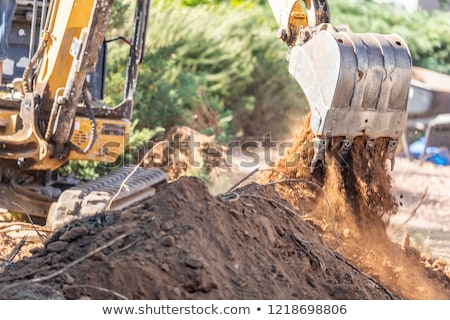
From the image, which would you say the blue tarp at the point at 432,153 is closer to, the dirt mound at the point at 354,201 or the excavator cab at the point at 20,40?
the excavator cab at the point at 20,40

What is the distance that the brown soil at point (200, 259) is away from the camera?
5.02 meters

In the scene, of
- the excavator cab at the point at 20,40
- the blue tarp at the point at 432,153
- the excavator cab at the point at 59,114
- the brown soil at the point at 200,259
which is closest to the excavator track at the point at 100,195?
the excavator cab at the point at 59,114

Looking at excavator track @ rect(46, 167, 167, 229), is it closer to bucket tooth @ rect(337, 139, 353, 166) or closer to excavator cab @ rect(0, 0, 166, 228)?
excavator cab @ rect(0, 0, 166, 228)

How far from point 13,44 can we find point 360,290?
5.68 metres

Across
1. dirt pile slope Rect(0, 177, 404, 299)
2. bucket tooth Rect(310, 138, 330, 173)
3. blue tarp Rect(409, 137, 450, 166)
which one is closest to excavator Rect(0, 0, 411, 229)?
bucket tooth Rect(310, 138, 330, 173)

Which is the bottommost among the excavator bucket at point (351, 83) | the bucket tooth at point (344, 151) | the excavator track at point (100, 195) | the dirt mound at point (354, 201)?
the excavator track at point (100, 195)

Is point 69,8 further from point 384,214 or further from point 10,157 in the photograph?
point 384,214

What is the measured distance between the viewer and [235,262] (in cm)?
548

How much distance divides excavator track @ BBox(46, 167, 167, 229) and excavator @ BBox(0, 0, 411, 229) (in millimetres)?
12

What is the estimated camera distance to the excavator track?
29.9 ft

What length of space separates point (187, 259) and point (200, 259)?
7 cm

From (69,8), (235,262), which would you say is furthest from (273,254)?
(69,8)

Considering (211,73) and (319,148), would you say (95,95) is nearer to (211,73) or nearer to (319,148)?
(319,148)

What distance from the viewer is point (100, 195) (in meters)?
9.46
